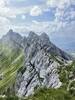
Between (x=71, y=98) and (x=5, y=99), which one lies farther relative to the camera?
(x=5, y=99)

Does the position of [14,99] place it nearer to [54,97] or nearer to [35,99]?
[35,99]

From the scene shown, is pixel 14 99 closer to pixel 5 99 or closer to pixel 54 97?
pixel 5 99

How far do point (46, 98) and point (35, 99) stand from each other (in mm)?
6342

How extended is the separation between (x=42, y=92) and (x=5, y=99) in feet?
92.8

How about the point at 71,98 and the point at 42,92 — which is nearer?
the point at 71,98

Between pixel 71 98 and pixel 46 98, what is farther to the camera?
pixel 46 98

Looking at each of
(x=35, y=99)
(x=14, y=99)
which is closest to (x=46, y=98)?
(x=35, y=99)

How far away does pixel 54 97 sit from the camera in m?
162

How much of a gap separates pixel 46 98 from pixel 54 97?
9.09m

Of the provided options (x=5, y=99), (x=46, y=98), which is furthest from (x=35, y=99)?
(x=5, y=99)

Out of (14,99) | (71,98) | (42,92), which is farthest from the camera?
(42,92)

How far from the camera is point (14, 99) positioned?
544 feet

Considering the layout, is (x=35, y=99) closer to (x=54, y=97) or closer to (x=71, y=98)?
(x=54, y=97)

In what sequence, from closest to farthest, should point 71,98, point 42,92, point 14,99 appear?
point 71,98, point 14,99, point 42,92
